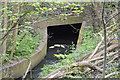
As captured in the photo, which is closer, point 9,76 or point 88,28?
point 9,76

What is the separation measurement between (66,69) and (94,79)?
647 millimetres

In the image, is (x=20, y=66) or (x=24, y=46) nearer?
(x=20, y=66)

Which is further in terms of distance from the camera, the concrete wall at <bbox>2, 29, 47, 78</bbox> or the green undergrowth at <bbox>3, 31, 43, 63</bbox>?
the green undergrowth at <bbox>3, 31, 43, 63</bbox>

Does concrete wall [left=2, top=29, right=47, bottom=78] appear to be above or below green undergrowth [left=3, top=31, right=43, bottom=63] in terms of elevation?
below

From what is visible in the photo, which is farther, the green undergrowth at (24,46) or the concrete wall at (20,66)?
the green undergrowth at (24,46)

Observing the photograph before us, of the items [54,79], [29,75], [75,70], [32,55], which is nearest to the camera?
[54,79]

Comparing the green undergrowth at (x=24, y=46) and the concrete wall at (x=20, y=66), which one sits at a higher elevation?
the green undergrowth at (x=24, y=46)

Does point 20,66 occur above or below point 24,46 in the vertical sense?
below

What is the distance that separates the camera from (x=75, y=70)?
3865 mm

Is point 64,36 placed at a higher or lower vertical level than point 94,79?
lower

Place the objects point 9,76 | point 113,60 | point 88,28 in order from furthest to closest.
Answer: point 88,28
point 9,76
point 113,60

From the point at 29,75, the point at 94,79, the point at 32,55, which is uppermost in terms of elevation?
the point at 94,79

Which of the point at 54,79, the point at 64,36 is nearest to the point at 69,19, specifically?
the point at 64,36

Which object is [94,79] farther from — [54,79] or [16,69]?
[16,69]
